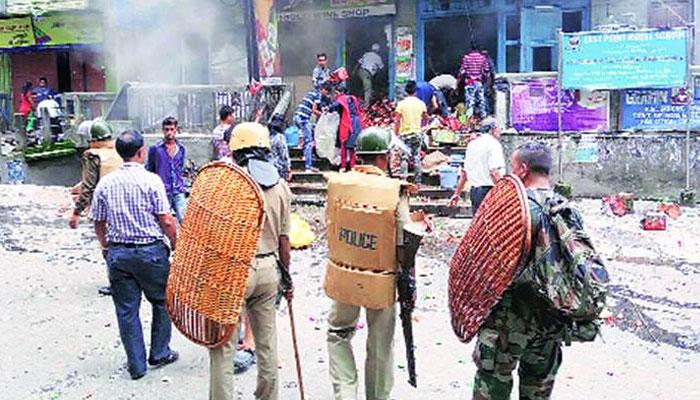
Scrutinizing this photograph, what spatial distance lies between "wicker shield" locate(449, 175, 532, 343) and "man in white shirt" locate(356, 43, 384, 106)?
13.1 m

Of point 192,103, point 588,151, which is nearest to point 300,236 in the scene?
point 588,151

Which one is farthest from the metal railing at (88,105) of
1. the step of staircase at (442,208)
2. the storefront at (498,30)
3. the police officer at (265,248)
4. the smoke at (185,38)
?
the police officer at (265,248)

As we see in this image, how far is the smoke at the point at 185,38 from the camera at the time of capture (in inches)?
724

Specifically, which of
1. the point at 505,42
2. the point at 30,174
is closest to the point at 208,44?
the point at 30,174

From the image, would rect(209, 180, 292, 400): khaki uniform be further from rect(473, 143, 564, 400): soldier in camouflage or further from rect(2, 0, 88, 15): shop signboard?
rect(2, 0, 88, 15): shop signboard

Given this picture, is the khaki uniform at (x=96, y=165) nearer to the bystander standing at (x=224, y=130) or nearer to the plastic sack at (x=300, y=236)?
the bystander standing at (x=224, y=130)

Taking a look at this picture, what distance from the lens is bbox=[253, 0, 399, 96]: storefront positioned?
17000 millimetres

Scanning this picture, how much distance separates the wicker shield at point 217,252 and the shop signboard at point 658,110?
9.14m

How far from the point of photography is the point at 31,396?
17.5ft

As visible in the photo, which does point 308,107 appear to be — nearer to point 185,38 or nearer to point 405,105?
point 405,105

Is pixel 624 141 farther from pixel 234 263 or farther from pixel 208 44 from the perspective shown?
pixel 208 44

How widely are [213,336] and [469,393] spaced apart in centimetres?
190

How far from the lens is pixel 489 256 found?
3654 mm

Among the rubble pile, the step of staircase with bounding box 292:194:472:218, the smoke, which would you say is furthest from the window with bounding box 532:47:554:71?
the smoke
